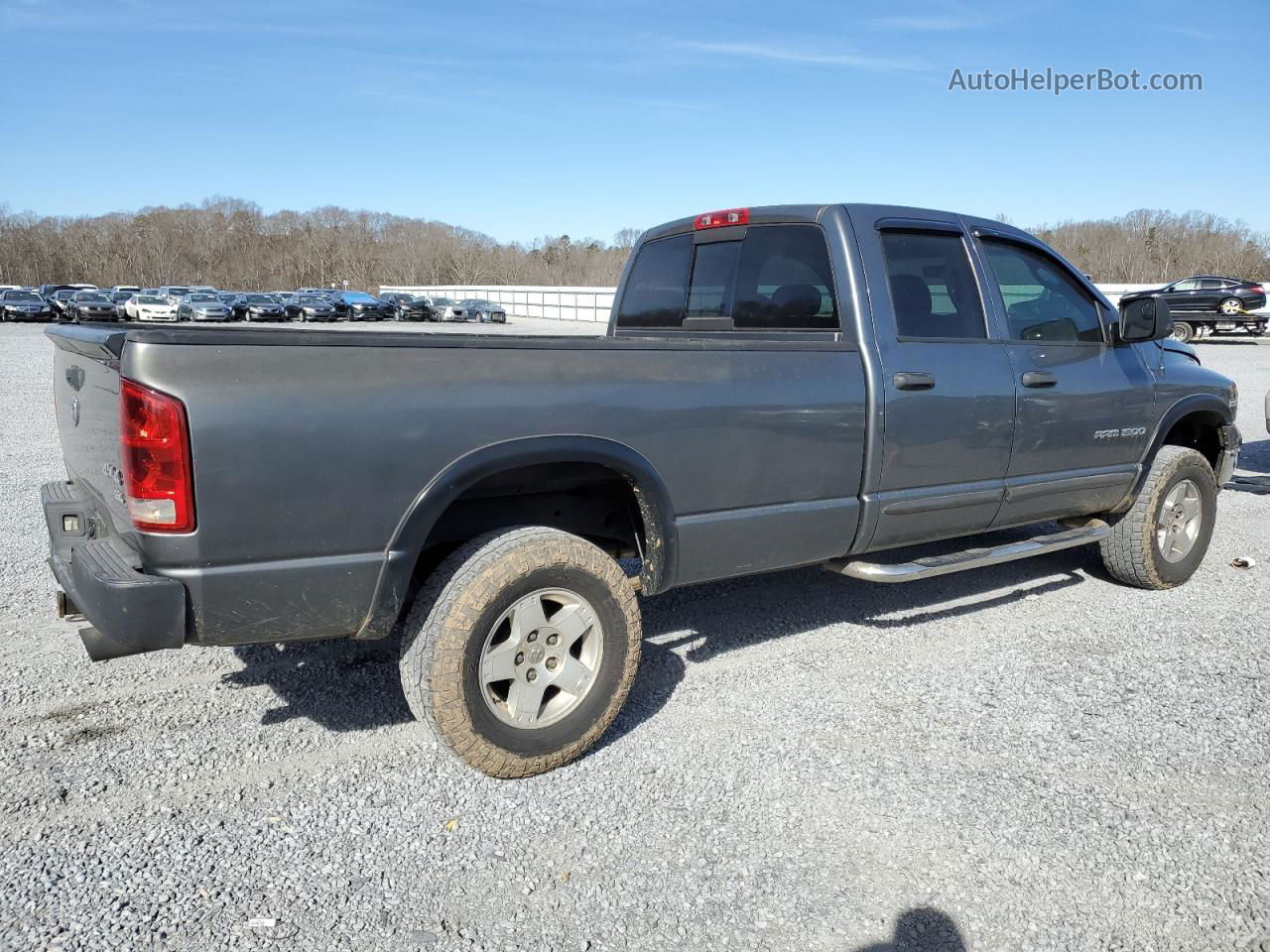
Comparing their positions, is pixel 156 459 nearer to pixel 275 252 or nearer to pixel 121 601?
pixel 121 601

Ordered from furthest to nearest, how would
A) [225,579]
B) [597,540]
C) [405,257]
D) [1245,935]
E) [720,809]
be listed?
[405,257] → [597,540] → [720,809] → [225,579] → [1245,935]

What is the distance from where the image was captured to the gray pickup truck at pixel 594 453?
266cm

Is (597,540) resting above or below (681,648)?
above

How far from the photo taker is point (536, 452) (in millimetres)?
3082

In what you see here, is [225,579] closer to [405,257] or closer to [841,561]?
[841,561]

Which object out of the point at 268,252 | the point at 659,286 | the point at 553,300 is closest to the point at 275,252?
the point at 268,252

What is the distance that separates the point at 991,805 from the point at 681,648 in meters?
1.67

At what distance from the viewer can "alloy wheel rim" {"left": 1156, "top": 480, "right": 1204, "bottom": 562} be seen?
5363mm

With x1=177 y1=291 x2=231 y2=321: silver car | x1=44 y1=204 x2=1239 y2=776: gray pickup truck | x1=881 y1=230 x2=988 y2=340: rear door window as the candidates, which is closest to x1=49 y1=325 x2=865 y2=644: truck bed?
x1=44 y1=204 x2=1239 y2=776: gray pickup truck

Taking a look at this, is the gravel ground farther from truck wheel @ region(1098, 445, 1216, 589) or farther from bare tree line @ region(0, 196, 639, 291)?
bare tree line @ region(0, 196, 639, 291)

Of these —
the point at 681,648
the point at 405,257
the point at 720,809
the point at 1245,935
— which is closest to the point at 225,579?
the point at 720,809

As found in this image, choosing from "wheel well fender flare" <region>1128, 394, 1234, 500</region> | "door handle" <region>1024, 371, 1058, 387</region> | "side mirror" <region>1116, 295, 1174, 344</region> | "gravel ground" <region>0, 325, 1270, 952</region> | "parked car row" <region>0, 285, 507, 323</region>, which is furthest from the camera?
"parked car row" <region>0, 285, 507, 323</region>

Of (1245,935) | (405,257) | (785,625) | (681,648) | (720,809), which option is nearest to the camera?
(1245,935)

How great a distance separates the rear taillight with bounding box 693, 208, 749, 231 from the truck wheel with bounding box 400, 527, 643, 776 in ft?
6.74
